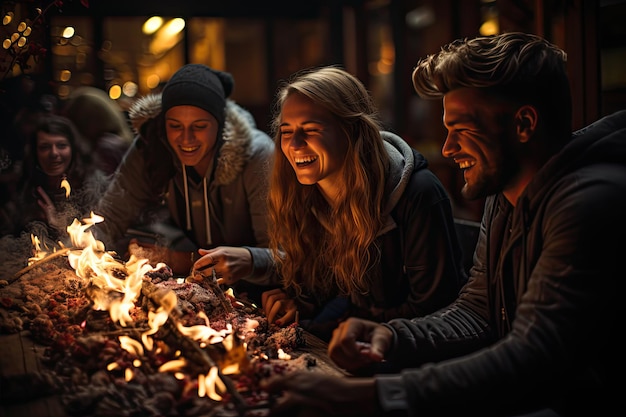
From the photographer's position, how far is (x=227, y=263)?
409 cm

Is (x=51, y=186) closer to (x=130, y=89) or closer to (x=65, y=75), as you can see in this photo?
(x=65, y=75)

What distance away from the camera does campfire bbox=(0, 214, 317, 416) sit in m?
2.79

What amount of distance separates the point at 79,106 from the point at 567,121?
193 inches

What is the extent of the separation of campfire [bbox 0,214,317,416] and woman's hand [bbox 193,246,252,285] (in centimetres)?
8

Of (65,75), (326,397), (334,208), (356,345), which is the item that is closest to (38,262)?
(334,208)

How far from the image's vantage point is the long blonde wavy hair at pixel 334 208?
12.2 ft

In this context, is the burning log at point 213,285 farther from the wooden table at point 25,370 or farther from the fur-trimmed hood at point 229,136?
the fur-trimmed hood at point 229,136

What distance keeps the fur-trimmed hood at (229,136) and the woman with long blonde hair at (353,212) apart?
1149 mm

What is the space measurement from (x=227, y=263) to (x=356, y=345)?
1.46 meters

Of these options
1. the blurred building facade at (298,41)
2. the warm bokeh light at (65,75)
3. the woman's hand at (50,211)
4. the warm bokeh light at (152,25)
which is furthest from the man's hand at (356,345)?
the warm bokeh light at (152,25)

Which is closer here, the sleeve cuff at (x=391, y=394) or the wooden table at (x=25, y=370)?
the sleeve cuff at (x=391, y=394)

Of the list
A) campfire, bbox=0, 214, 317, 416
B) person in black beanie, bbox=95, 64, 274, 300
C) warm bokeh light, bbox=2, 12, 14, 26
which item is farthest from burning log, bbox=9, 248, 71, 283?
warm bokeh light, bbox=2, 12, 14, 26

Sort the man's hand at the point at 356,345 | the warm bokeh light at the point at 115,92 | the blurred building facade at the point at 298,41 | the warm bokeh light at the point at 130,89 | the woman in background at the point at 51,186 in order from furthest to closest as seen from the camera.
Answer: the warm bokeh light at the point at 130,89 < the warm bokeh light at the point at 115,92 < the woman in background at the point at 51,186 < the blurred building facade at the point at 298,41 < the man's hand at the point at 356,345

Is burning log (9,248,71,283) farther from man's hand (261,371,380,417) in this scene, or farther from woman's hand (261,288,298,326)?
man's hand (261,371,380,417)
